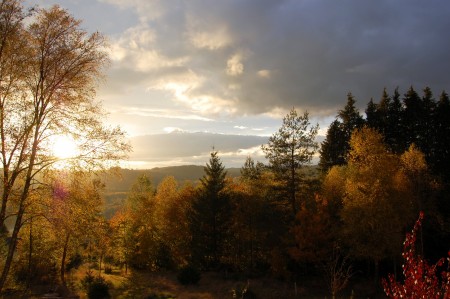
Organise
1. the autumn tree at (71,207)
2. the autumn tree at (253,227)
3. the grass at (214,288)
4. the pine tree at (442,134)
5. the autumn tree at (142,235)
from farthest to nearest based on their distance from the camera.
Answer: the pine tree at (442,134) < the autumn tree at (142,235) < the autumn tree at (253,227) < the grass at (214,288) < the autumn tree at (71,207)

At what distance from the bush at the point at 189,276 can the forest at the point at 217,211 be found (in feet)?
0.48

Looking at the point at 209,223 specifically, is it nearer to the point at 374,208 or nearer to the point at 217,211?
the point at 217,211

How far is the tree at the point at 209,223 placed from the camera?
132 ft

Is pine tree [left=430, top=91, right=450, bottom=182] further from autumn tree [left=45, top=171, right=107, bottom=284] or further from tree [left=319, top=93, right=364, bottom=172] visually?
autumn tree [left=45, top=171, right=107, bottom=284]

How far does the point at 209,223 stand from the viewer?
133 feet

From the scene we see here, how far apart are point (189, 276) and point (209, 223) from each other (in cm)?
681

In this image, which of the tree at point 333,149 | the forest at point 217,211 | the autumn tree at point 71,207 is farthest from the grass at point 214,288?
the tree at point 333,149

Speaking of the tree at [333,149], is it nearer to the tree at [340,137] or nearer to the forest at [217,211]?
the tree at [340,137]

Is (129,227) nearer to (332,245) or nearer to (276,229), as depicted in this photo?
(276,229)

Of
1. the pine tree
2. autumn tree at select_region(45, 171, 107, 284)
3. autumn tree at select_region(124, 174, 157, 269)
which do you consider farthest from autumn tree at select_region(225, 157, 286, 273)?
the pine tree

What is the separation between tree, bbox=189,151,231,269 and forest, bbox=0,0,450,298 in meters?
0.13

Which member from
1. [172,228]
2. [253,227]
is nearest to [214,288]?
[253,227]

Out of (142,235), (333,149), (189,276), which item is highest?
(333,149)

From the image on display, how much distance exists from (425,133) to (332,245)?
33522 mm
